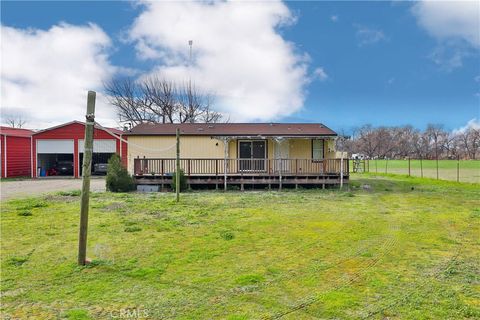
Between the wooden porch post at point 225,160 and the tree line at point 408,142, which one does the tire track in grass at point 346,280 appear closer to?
the wooden porch post at point 225,160

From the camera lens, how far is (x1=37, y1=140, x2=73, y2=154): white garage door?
23047 mm

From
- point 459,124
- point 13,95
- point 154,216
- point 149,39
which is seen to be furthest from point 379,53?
point 459,124

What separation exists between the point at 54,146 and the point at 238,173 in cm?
1481

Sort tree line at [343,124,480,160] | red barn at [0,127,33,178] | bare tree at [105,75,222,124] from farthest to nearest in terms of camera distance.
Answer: tree line at [343,124,480,160] < bare tree at [105,75,222,124] < red barn at [0,127,33,178]

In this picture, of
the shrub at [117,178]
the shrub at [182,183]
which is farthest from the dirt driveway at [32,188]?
the shrub at [182,183]

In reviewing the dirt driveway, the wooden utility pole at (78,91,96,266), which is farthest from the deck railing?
the wooden utility pole at (78,91,96,266)

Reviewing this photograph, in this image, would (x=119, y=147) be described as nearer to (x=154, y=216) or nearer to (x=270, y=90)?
(x=270, y=90)

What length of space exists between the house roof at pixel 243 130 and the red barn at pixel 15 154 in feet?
36.0

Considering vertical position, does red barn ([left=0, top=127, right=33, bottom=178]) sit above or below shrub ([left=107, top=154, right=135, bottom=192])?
above

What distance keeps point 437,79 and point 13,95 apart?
95.6ft

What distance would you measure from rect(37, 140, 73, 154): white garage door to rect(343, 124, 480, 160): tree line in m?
50.7

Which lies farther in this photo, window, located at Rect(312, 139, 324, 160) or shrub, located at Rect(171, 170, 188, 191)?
window, located at Rect(312, 139, 324, 160)

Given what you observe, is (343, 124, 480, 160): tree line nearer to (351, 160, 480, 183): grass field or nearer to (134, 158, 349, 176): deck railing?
Answer: (351, 160, 480, 183): grass field

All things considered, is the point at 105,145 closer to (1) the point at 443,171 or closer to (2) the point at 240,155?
(2) the point at 240,155
